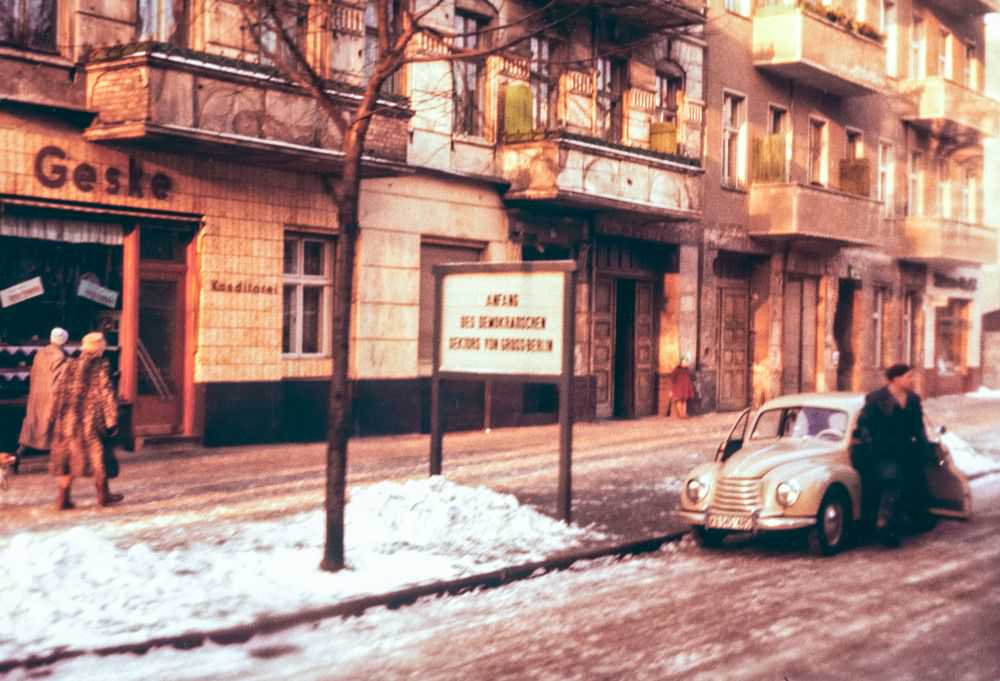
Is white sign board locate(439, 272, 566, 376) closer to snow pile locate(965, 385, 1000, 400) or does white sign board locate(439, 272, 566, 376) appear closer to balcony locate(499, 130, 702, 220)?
balcony locate(499, 130, 702, 220)

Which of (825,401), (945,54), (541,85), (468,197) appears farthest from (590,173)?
(945,54)

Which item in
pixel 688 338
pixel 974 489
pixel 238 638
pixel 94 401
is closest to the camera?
pixel 238 638

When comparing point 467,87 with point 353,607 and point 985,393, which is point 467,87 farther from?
point 985,393

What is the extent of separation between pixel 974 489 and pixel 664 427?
347 inches

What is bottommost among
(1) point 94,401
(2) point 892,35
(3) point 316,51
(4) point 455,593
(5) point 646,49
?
(4) point 455,593

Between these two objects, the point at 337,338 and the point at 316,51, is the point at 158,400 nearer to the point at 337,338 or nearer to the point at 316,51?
the point at 316,51

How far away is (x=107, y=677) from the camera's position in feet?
22.9

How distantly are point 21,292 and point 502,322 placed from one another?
722cm

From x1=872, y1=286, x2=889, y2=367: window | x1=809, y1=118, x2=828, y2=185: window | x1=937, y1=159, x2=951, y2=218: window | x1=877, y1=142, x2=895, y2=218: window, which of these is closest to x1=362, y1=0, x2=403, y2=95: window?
x1=809, y1=118, x2=828, y2=185: window

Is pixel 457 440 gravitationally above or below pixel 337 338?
below

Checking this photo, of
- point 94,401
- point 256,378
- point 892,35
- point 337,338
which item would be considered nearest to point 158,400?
point 256,378

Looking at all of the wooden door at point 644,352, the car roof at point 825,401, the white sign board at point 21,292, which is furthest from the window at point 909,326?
the white sign board at point 21,292

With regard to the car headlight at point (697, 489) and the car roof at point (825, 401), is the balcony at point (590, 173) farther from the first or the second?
the car headlight at point (697, 489)

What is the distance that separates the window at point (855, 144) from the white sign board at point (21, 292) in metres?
24.6
